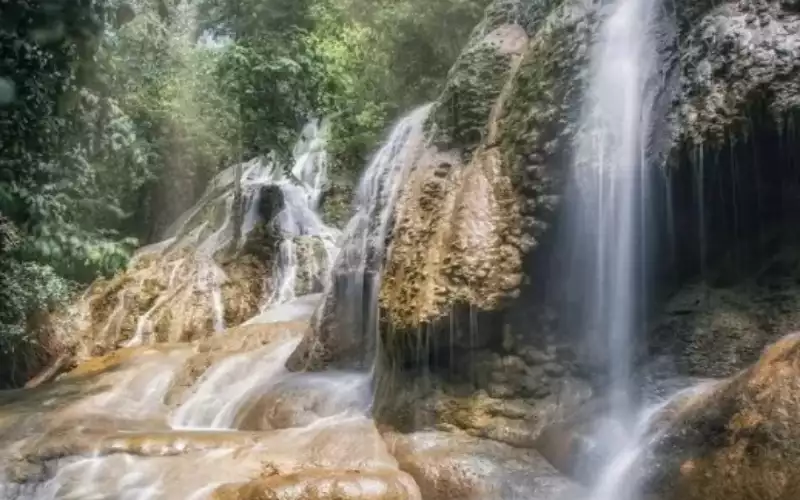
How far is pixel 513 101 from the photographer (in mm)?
8398

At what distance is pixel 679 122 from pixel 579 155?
1025 mm

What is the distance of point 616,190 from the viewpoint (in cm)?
718

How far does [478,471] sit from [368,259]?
15.3ft

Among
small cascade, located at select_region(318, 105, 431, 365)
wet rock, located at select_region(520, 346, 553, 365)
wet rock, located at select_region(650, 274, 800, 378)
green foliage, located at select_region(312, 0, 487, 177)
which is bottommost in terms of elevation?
wet rock, located at select_region(520, 346, 553, 365)

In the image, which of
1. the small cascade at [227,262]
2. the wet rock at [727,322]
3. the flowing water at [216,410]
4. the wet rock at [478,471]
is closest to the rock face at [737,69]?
the wet rock at [727,322]

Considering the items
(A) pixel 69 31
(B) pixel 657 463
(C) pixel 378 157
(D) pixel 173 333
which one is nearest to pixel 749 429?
(B) pixel 657 463

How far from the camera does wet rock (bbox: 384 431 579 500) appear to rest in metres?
6.15

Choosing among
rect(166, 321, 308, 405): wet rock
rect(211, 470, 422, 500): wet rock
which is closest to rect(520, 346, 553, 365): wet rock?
rect(211, 470, 422, 500): wet rock

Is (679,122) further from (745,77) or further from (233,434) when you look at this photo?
(233,434)

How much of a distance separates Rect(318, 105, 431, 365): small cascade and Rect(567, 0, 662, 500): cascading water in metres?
3.01

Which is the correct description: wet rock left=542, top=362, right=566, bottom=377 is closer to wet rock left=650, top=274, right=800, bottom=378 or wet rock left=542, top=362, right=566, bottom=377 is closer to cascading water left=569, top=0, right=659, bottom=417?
cascading water left=569, top=0, right=659, bottom=417

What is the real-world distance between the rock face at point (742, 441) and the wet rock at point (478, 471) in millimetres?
1163

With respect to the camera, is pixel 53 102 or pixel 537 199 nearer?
pixel 53 102

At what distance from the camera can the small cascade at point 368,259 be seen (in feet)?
34.0
